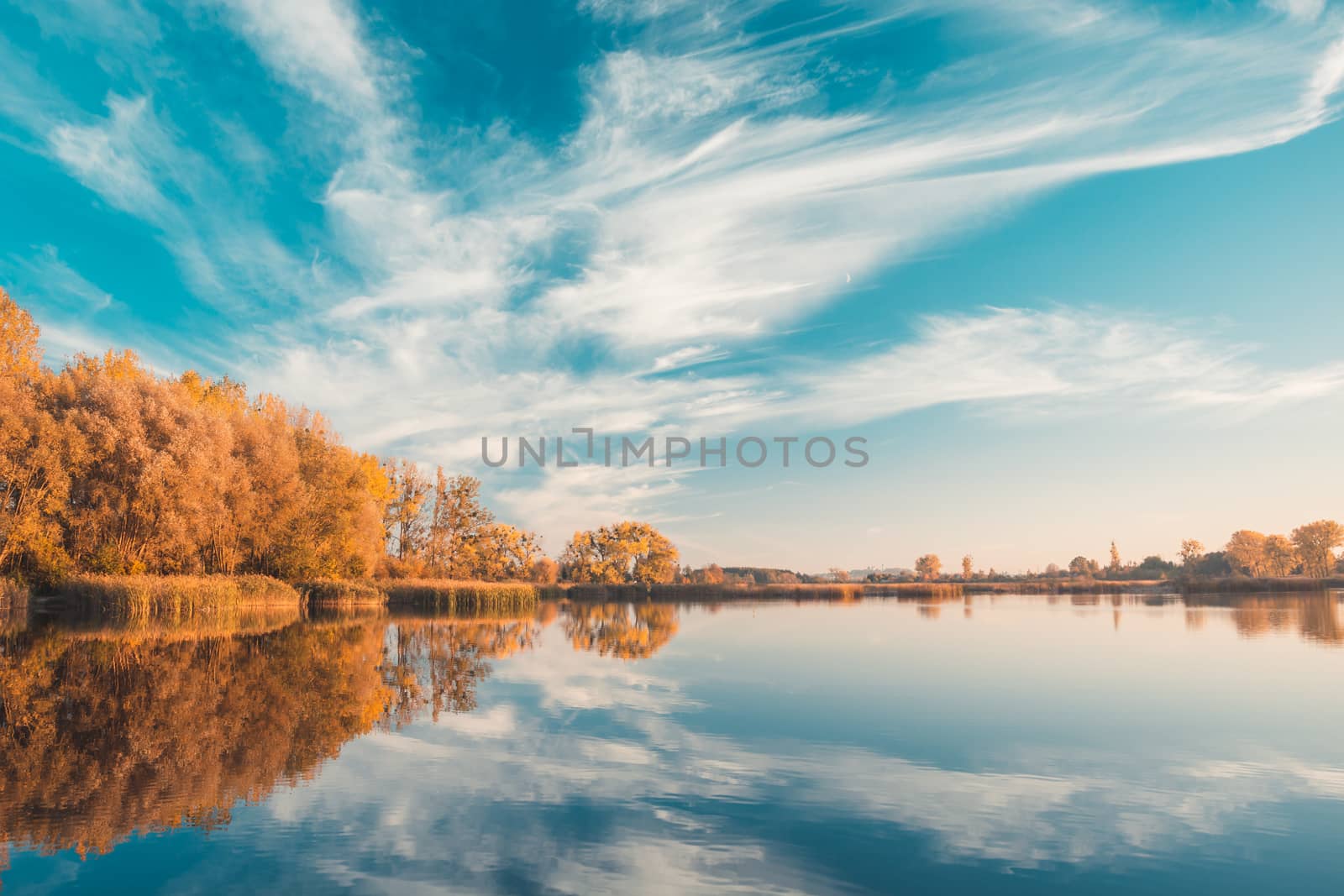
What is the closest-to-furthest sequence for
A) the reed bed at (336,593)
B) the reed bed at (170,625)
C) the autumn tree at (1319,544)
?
the reed bed at (170,625)
the reed bed at (336,593)
the autumn tree at (1319,544)

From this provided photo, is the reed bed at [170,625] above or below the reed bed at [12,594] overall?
below

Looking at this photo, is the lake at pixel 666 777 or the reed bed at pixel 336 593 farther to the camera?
the reed bed at pixel 336 593

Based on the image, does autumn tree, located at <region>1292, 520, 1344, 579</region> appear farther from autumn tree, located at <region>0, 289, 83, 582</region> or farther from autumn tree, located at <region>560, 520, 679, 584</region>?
autumn tree, located at <region>0, 289, 83, 582</region>

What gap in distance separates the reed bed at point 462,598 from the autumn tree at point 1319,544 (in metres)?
116

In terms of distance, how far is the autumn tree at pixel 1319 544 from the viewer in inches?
4124

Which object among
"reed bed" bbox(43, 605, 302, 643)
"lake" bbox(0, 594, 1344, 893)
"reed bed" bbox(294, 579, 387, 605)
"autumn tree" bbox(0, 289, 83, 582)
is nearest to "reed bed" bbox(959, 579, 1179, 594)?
"reed bed" bbox(294, 579, 387, 605)

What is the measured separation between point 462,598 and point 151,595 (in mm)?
15885

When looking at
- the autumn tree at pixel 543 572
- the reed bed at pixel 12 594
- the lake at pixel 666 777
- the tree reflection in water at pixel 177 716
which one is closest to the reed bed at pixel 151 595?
the reed bed at pixel 12 594

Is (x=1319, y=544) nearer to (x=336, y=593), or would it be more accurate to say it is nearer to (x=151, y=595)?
(x=336, y=593)

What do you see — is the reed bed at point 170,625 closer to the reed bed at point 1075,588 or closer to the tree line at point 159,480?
the tree line at point 159,480

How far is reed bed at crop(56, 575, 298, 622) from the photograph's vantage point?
30.0m

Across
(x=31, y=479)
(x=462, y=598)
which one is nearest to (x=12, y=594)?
(x=31, y=479)

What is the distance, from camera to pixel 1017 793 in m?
7.62

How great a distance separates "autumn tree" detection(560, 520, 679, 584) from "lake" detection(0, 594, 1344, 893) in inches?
2496
